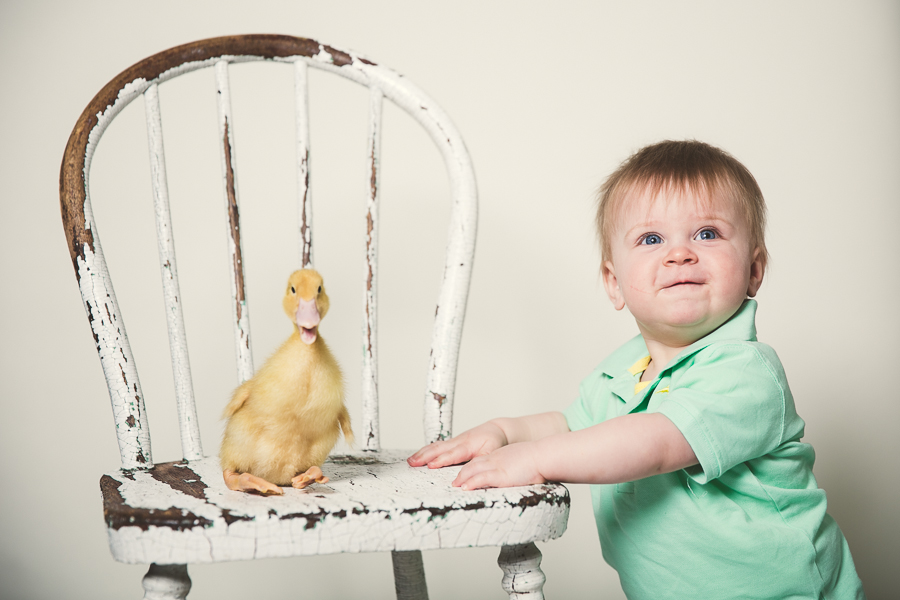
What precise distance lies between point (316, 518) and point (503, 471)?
0.18 metres

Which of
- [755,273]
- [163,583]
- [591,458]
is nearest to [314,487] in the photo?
[163,583]

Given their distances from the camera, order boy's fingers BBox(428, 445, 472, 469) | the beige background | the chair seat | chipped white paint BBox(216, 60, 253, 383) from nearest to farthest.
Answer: the chair seat
boy's fingers BBox(428, 445, 472, 469)
chipped white paint BBox(216, 60, 253, 383)
the beige background

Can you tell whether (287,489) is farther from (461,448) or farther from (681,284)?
(681,284)

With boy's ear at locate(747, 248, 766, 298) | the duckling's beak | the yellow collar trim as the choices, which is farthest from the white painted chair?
boy's ear at locate(747, 248, 766, 298)

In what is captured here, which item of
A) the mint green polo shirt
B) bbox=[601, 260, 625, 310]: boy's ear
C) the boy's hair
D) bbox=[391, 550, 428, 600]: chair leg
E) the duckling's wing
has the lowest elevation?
bbox=[391, 550, 428, 600]: chair leg

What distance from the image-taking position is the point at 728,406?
2.24 ft

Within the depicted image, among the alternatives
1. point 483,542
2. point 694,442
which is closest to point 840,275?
point 694,442

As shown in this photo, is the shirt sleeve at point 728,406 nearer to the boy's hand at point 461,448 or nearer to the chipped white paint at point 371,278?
the boy's hand at point 461,448

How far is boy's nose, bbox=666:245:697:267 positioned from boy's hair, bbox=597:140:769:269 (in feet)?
0.24

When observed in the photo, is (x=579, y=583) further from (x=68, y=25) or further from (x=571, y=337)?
(x=68, y=25)

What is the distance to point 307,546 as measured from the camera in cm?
53

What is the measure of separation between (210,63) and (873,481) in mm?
1455

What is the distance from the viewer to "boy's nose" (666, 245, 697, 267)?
79 centimetres

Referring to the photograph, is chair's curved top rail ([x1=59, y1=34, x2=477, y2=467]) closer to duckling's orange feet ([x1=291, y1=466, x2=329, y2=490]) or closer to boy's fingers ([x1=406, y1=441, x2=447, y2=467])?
boy's fingers ([x1=406, y1=441, x2=447, y2=467])
